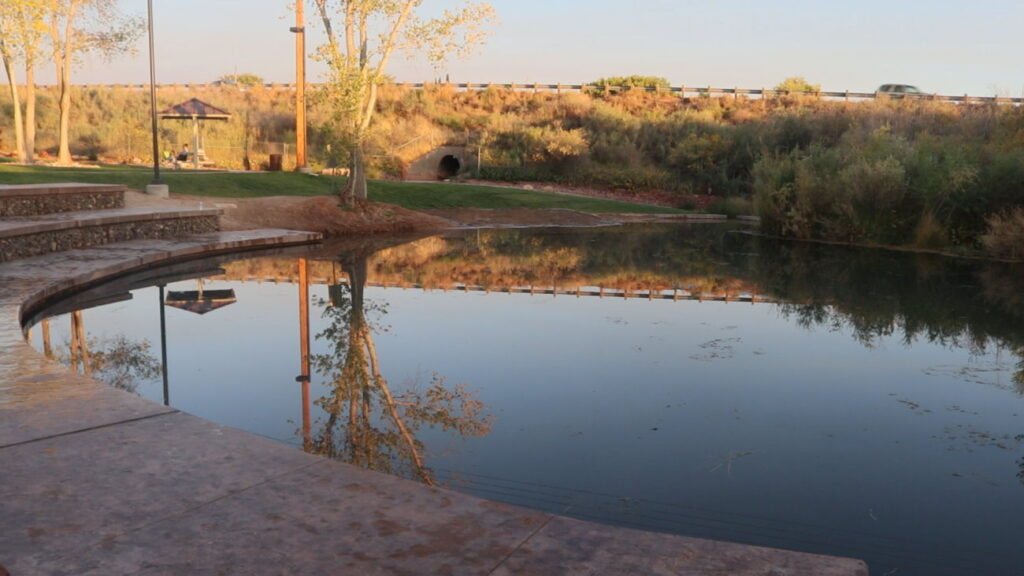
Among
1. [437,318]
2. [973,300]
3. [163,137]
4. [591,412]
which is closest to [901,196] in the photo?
[973,300]

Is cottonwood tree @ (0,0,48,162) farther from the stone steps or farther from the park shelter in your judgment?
the stone steps

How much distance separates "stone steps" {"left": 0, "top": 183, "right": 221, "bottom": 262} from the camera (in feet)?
34.3

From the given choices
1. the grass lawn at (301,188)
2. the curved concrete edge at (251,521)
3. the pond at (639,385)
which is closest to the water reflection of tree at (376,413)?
the pond at (639,385)

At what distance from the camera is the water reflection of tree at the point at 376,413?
4411mm

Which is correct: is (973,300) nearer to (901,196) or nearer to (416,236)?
(901,196)

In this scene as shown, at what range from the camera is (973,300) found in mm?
10164

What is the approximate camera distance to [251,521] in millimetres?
2988

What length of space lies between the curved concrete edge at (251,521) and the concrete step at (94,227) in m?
7.21

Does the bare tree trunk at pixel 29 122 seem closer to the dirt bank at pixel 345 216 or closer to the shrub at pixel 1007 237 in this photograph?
the dirt bank at pixel 345 216

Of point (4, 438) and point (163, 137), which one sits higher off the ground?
point (163, 137)

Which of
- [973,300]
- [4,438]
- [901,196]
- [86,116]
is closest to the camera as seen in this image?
[4,438]

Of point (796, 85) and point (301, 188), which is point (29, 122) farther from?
point (796, 85)

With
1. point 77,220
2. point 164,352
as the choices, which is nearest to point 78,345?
point 164,352

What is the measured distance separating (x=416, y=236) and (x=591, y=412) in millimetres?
13324
